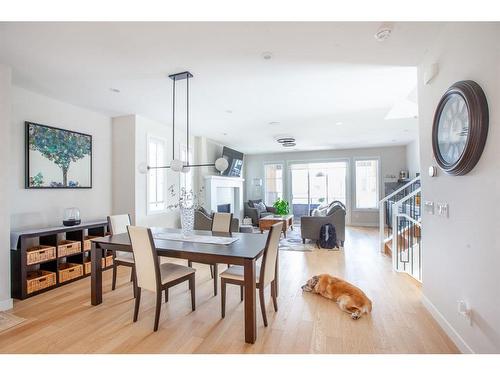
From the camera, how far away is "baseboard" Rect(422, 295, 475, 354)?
1.85 metres

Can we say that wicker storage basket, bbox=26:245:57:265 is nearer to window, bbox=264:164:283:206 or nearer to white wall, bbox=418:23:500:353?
white wall, bbox=418:23:500:353

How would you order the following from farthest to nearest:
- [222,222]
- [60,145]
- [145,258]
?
1. [60,145]
2. [222,222]
3. [145,258]

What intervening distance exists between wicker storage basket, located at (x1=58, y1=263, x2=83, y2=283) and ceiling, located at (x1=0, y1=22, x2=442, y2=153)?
2355 mm

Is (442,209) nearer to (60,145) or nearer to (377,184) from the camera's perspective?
(60,145)

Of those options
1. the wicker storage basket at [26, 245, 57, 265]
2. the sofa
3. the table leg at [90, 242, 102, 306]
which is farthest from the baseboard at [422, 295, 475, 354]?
the sofa

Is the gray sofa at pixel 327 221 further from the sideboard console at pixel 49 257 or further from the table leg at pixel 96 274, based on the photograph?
the table leg at pixel 96 274

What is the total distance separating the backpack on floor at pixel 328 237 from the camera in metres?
5.34

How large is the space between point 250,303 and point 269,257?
1.55ft

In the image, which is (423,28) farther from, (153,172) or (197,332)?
(153,172)

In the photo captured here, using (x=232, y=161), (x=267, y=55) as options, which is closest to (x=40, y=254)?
(x=267, y=55)

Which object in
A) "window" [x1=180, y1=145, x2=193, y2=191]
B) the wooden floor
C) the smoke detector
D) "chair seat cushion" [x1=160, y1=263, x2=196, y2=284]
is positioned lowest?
the wooden floor

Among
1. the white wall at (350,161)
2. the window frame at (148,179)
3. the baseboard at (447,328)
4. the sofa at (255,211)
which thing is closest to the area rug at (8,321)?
the window frame at (148,179)

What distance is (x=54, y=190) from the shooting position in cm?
365
